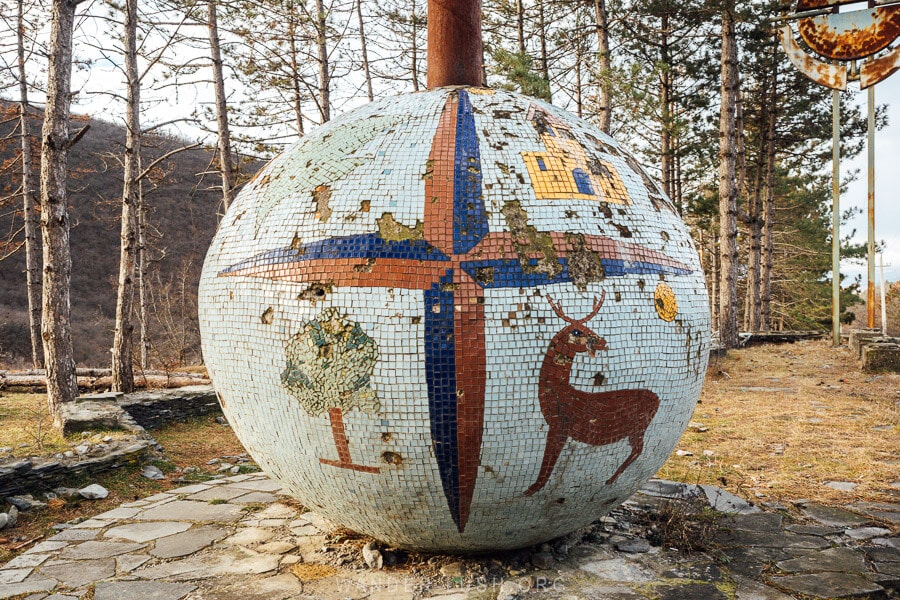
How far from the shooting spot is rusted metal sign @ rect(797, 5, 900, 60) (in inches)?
355

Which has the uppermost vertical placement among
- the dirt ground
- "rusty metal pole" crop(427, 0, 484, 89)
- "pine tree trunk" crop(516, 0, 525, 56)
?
"pine tree trunk" crop(516, 0, 525, 56)

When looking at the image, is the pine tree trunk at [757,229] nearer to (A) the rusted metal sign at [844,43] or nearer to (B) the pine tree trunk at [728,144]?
(B) the pine tree trunk at [728,144]

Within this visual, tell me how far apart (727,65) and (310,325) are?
14.1 m

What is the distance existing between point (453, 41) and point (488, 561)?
3.05 m

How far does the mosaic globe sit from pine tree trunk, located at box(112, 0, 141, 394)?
7.73 metres

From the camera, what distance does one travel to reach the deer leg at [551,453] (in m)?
2.86

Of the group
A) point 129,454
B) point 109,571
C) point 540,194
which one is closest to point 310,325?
point 540,194

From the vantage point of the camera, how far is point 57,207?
7875 mm

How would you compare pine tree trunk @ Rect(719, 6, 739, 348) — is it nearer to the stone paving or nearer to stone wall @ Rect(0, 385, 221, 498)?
the stone paving

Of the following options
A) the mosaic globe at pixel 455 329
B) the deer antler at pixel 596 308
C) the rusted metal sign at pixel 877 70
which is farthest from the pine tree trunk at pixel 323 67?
the deer antler at pixel 596 308

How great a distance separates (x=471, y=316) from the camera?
2.73 meters

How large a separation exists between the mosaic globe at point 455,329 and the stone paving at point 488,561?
24 cm

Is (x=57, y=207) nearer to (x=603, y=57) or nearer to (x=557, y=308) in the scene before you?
(x=557, y=308)

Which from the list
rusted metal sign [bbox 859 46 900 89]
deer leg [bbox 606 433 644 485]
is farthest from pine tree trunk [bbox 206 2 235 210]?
rusted metal sign [bbox 859 46 900 89]
